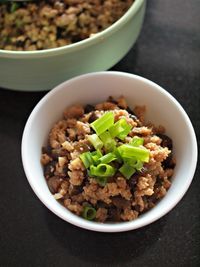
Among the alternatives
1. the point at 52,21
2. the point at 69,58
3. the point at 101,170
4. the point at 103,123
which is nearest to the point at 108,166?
the point at 101,170

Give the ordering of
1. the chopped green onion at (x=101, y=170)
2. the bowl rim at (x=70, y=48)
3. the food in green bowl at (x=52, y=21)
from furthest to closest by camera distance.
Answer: the food in green bowl at (x=52, y=21), the bowl rim at (x=70, y=48), the chopped green onion at (x=101, y=170)

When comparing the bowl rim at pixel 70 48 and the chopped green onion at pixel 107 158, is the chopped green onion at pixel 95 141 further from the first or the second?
the bowl rim at pixel 70 48

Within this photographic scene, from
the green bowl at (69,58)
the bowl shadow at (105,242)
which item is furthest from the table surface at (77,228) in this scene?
the green bowl at (69,58)

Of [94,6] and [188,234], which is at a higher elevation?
[94,6]

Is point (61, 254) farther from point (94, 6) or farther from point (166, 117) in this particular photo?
point (94, 6)

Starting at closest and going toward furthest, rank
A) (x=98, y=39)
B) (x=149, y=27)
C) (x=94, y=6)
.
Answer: (x=98, y=39) < (x=94, y=6) < (x=149, y=27)

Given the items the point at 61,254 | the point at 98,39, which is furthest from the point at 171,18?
the point at 61,254
